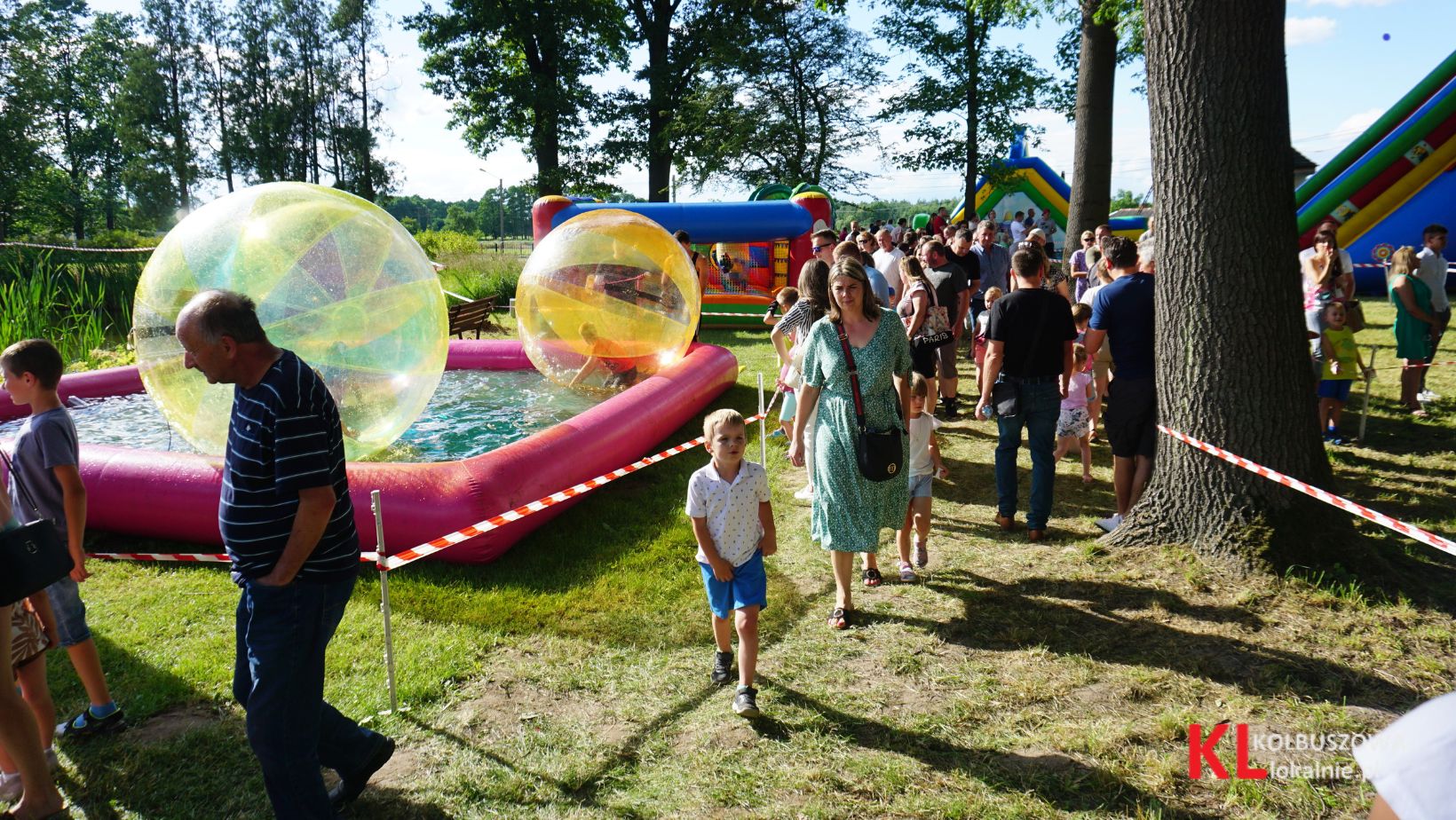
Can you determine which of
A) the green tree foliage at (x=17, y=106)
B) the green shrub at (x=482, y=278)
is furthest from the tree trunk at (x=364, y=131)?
the green shrub at (x=482, y=278)

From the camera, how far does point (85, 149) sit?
169 feet

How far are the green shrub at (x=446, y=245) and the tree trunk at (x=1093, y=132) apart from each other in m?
18.0

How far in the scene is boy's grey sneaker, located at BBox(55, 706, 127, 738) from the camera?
3.54m

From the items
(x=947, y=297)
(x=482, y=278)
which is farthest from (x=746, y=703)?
(x=482, y=278)

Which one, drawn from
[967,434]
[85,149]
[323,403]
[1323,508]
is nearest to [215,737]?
[323,403]

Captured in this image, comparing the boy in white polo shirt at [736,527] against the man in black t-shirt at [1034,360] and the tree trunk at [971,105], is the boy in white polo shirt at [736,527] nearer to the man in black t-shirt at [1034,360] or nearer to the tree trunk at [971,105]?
the man in black t-shirt at [1034,360]

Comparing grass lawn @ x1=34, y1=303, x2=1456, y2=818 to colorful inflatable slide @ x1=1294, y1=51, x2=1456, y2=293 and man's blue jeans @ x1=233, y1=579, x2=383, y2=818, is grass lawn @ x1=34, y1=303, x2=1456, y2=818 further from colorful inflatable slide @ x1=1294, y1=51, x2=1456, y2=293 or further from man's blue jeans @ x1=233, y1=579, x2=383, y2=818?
colorful inflatable slide @ x1=1294, y1=51, x2=1456, y2=293

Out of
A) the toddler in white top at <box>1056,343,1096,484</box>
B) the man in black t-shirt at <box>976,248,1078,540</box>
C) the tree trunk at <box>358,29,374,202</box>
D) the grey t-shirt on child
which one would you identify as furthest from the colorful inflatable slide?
the tree trunk at <box>358,29,374,202</box>

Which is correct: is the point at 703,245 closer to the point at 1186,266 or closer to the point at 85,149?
the point at 1186,266

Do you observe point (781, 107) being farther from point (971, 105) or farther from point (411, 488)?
point (411, 488)

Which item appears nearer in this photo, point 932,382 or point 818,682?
point 818,682

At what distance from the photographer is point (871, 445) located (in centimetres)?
420

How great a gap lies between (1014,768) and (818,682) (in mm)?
975

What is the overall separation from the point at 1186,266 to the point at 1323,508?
4.86 ft
